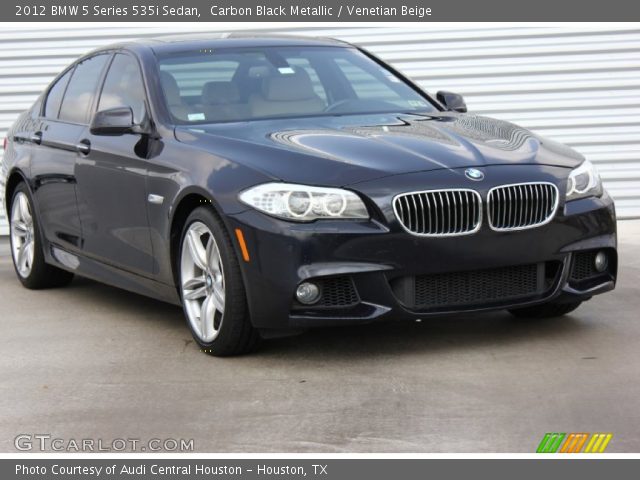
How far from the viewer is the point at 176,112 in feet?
23.3

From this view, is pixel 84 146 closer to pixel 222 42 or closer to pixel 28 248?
pixel 222 42

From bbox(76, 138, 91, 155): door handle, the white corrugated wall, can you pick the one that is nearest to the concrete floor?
bbox(76, 138, 91, 155): door handle

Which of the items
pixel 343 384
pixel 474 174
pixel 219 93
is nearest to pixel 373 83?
pixel 219 93

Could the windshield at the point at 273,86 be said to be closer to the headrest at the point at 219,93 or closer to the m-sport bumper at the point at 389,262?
the headrest at the point at 219,93

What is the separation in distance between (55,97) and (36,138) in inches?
13.0

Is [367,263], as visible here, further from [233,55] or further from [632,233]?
[632,233]

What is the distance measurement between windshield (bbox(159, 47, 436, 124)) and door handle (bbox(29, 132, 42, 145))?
4.86 feet

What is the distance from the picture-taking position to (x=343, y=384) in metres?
5.77

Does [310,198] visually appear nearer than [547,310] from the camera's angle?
Yes

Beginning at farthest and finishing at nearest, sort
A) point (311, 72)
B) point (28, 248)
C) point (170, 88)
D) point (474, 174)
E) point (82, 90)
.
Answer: point (28, 248)
point (82, 90)
point (311, 72)
point (170, 88)
point (474, 174)

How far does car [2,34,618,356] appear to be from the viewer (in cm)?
598

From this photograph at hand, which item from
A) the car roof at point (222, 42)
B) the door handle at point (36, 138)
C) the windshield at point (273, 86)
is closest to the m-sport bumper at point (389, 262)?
the windshield at point (273, 86)

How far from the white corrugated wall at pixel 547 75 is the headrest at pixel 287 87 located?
15.4 feet

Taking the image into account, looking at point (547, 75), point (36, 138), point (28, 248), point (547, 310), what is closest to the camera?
point (547, 310)
